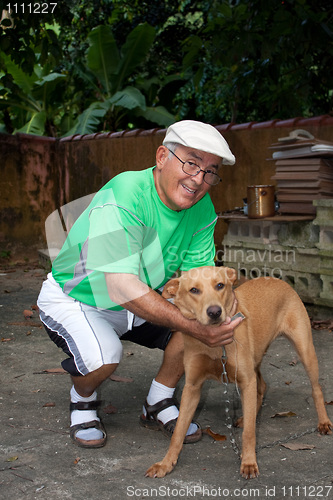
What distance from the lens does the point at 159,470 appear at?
2781 millimetres

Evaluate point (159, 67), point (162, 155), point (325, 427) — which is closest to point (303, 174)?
point (162, 155)

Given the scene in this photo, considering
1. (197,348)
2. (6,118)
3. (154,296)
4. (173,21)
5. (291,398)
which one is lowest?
(291,398)

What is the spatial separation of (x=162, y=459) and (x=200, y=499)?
16.4 inches

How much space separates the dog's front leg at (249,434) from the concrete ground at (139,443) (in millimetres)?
Result: 50

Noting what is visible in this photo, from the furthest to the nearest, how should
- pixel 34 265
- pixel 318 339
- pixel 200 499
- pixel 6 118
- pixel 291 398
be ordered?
pixel 6 118 < pixel 34 265 < pixel 318 339 < pixel 291 398 < pixel 200 499

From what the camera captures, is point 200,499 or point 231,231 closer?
point 200,499

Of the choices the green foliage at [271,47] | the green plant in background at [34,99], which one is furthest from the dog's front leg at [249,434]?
the green plant in background at [34,99]

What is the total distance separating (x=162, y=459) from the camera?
9.68 feet

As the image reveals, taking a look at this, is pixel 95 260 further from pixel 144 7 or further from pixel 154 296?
pixel 144 7

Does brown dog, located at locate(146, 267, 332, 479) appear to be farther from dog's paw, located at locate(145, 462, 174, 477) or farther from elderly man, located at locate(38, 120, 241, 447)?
elderly man, located at locate(38, 120, 241, 447)

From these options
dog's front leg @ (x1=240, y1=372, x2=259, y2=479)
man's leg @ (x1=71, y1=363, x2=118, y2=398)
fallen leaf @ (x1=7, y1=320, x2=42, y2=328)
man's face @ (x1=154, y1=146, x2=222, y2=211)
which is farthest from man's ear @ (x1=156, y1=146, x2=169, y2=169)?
fallen leaf @ (x1=7, y1=320, x2=42, y2=328)

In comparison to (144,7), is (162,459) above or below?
below

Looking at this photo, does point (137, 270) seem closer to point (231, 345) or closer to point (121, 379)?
point (231, 345)

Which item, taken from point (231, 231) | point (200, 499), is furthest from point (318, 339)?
point (200, 499)
